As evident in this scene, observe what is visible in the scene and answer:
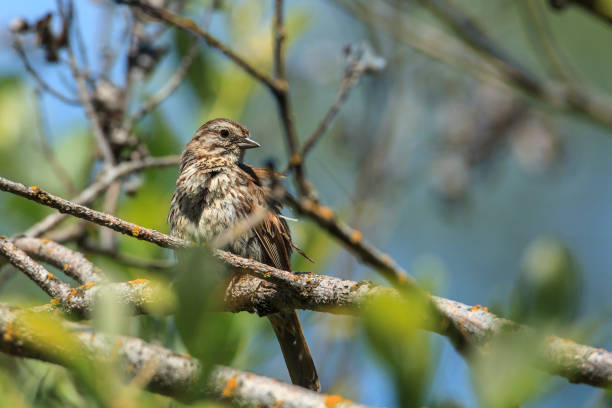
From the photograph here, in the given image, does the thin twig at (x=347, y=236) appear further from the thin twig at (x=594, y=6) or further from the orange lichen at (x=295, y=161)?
the thin twig at (x=594, y=6)

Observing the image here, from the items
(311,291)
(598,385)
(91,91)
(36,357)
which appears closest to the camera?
(598,385)

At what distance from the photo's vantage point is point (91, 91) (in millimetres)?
3859

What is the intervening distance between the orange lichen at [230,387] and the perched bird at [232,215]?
197 centimetres

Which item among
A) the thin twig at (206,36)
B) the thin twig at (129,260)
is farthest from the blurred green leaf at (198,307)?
the thin twig at (129,260)

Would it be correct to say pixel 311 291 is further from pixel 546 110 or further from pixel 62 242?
pixel 546 110

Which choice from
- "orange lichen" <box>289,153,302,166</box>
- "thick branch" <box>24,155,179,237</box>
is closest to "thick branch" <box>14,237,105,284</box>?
"thick branch" <box>24,155,179,237</box>

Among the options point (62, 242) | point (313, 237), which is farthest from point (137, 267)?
point (313, 237)

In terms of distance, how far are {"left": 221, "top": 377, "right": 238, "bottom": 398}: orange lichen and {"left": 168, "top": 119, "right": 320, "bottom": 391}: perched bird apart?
1.97 metres

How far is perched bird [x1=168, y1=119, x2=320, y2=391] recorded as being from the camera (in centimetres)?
365

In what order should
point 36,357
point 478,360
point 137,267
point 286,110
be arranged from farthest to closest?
1. point 137,267
2. point 286,110
3. point 36,357
4. point 478,360

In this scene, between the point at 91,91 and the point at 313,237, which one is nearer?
the point at 313,237

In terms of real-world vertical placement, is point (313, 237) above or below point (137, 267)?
above

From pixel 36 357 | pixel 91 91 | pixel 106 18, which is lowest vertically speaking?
pixel 36 357

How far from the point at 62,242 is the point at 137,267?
557 millimetres
